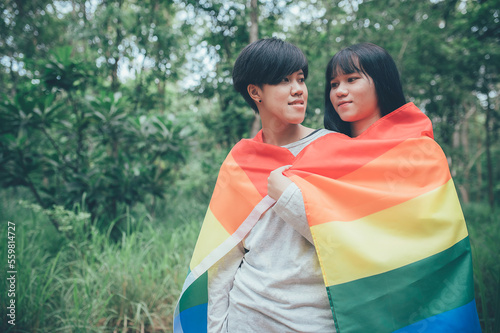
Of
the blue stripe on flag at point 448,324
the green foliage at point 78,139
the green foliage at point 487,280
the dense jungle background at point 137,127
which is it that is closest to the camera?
the blue stripe on flag at point 448,324

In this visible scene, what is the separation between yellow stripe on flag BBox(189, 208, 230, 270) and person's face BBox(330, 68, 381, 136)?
772 millimetres

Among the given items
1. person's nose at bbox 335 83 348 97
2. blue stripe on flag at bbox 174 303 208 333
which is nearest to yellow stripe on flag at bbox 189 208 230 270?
blue stripe on flag at bbox 174 303 208 333

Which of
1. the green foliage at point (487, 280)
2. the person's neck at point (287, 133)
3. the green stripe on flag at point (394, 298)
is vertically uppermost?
the person's neck at point (287, 133)

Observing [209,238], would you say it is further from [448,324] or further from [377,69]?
[377,69]

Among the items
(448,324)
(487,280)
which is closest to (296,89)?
(448,324)

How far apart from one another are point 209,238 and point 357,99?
93 cm

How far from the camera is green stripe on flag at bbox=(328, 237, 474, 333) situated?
3.20 feet

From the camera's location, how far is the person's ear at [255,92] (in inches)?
52.9

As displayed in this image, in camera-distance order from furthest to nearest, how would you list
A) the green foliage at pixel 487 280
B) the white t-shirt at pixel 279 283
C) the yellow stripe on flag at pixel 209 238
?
the green foliage at pixel 487 280, the yellow stripe on flag at pixel 209 238, the white t-shirt at pixel 279 283

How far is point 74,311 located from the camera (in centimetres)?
218

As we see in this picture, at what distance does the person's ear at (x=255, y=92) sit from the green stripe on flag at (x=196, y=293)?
2.98 ft

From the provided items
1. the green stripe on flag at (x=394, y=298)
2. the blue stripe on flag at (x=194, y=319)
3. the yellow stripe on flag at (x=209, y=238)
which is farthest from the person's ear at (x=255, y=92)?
the blue stripe on flag at (x=194, y=319)

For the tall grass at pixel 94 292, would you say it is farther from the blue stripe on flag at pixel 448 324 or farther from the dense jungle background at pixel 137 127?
the blue stripe on flag at pixel 448 324

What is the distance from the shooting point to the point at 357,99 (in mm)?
1252
